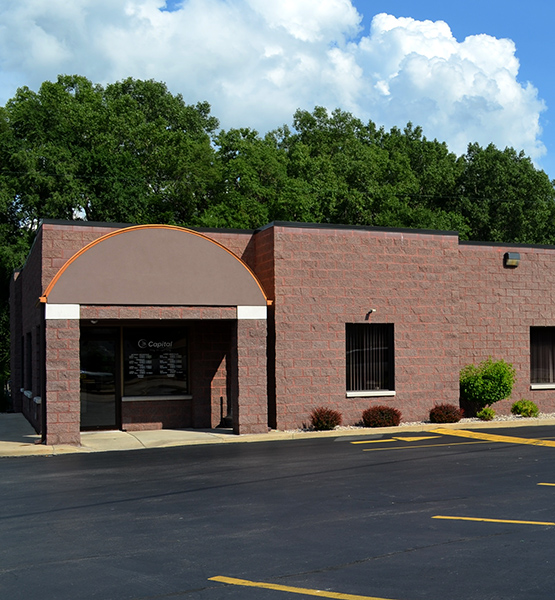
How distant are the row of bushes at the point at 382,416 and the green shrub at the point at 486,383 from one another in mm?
382

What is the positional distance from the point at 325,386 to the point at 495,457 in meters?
6.35

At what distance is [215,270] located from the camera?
1981 centimetres

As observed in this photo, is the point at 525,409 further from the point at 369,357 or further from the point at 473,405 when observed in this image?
the point at 369,357

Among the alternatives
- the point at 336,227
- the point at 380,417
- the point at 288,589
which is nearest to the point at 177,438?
the point at 380,417

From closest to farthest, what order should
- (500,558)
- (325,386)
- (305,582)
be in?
(305,582) → (500,558) → (325,386)

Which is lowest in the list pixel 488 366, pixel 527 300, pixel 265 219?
pixel 488 366

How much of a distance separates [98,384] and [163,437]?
294 cm

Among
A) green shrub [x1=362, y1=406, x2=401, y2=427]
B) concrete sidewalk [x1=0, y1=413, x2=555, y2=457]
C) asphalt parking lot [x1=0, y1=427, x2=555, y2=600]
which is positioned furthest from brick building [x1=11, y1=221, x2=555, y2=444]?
asphalt parking lot [x1=0, y1=427, x2=555, y2=600]

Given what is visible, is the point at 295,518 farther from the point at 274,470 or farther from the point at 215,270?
the point at 215,270

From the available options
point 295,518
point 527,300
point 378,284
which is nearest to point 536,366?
point 527,300

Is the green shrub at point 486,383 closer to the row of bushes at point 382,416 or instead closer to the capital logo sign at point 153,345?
the row of bushes at point 382,416

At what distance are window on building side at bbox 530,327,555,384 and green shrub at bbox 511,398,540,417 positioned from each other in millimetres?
1176

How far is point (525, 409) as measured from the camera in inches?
939

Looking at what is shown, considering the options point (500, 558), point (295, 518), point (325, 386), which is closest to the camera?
point (500, 558)
